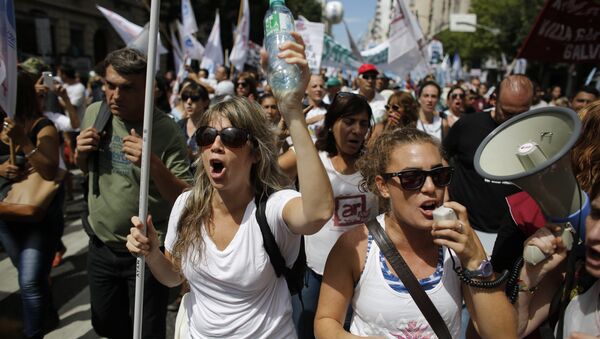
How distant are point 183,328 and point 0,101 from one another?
1596mm

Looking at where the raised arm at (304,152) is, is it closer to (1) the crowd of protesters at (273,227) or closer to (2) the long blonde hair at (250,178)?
(1) the crowd of protesters at (273,227)

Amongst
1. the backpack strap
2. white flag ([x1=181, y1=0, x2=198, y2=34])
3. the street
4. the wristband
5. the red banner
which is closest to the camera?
the backpack strap

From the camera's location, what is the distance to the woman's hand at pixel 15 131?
8.64ft

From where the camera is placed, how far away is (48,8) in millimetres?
23297

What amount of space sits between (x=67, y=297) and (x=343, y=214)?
2.88 meters

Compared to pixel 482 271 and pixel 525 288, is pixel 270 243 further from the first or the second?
pixel 525 288

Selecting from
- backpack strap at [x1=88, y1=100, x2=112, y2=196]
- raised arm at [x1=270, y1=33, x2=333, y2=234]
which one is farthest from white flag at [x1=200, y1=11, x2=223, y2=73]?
raised arm at [x1=270, y1=33, x2=333, y2=234]

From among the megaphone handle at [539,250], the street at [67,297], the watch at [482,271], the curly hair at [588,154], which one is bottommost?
the street at [67,297]

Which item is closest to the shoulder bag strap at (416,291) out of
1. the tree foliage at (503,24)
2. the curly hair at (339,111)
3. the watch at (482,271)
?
the watch at (482,271)

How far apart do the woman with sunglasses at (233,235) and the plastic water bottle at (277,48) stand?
1.29 feet

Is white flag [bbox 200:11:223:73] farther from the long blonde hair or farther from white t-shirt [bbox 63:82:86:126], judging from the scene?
the long blonde hair

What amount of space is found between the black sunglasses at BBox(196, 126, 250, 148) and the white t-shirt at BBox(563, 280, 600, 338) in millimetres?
1259

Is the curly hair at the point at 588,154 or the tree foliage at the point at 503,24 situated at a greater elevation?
the tree foliage at the point at 503,24

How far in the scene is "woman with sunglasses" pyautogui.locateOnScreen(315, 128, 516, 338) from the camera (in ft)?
5.20
